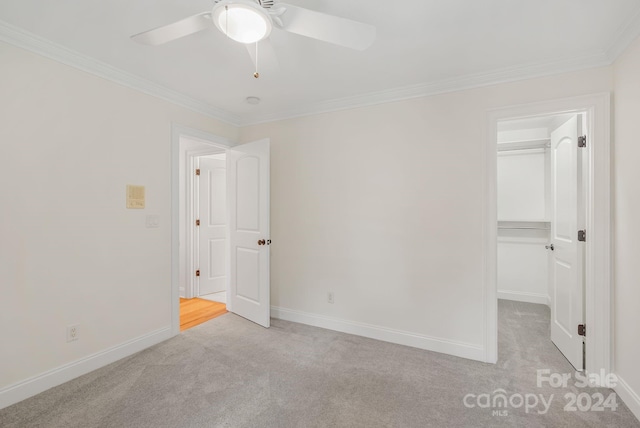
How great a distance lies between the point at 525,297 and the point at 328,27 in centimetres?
447

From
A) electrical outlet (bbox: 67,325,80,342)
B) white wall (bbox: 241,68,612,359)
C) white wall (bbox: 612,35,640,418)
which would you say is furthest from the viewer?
white wall (bbox: 241,68,612,359)

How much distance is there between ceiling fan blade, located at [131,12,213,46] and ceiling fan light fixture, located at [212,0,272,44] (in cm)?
12

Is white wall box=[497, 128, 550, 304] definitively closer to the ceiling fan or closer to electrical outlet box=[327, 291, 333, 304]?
electrical outlet box=[327, 291, 333, 304]

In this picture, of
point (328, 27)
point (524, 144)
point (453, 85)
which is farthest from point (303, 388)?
point (524, 144)

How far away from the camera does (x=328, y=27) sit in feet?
4.30

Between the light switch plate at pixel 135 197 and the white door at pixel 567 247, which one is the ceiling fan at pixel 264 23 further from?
the white door at pixel 567 247

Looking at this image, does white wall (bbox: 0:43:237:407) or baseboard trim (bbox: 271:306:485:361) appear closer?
white wall (bbox: 0:43:237:407)

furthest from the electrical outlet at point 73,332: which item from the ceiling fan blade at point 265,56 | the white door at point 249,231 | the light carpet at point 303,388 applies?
the ceiling fan blade at point 265,56

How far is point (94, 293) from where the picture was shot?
2289mm

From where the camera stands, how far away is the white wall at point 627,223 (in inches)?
69.6

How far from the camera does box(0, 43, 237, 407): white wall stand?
1.88 metres

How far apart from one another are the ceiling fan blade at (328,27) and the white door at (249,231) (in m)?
1.80

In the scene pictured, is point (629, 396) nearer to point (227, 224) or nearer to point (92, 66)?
point (227, 224)

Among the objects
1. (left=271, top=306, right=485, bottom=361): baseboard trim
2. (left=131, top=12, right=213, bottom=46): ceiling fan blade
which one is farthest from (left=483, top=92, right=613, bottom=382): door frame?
(left=131, top=12, right=213, bottom=46): ceiling fan blade
